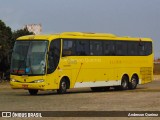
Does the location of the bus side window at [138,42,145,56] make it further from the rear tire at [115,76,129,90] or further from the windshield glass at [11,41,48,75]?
the windshield glass at [11,41,48,75]

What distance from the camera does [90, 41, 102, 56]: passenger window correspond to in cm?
3321

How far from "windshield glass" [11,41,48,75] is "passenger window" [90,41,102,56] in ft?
13.7

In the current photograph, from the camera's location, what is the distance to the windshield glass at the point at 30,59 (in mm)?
29531

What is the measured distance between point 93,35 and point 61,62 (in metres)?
3.94

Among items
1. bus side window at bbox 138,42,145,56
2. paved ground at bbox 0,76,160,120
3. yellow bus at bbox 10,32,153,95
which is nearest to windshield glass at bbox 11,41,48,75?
yellow bus at bbox 10,32,153,95

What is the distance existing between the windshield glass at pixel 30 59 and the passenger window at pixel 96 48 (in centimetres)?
417

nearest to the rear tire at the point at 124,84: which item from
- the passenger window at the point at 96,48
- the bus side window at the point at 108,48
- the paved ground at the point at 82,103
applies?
A: the bus side window at the point at 108,48

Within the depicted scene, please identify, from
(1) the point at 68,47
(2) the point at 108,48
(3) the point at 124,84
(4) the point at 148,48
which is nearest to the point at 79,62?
(1) the point at 68,47

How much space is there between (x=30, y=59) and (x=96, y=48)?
17.5 feet

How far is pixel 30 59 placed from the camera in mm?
29562

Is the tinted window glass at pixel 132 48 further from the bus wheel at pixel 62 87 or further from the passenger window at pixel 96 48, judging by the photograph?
the bus wheel at pixel 62 87

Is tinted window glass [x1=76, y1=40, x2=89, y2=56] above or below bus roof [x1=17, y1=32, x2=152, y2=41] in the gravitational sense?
below

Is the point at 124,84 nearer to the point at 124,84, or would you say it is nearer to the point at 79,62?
the point at 124,84

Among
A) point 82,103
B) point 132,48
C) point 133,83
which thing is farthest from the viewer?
point 133,83
